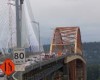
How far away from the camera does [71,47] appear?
14088cm

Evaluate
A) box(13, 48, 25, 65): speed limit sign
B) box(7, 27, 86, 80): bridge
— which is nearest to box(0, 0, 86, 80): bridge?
box(7, 27, 86, 80): bridge

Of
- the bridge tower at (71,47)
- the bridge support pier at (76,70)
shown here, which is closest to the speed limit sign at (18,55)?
the bridge tower at (71,47)

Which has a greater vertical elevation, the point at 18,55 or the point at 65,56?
the point at 18,55

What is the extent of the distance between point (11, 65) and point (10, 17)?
26692 millimetres

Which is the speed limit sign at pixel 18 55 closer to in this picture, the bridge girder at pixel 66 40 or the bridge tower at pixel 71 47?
the bridge tower at pixel 71 47

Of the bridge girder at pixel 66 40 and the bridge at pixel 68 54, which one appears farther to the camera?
the bridge girder at pixel 66 40

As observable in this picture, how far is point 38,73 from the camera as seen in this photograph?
56.2 m

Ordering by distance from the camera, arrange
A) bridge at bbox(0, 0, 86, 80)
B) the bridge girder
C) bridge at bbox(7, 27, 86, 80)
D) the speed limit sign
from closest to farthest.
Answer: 1. the speed limit sign
2. bridge at bbox(0, 0, 86, 80)
3. bridge at bbox(7, 27, 86, 80)
4. the bridge girder

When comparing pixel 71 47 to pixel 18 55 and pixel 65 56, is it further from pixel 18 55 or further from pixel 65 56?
pixel 18 55

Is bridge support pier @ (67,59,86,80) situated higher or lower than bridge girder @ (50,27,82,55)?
lower

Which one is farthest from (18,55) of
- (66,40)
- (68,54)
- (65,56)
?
(66,40)

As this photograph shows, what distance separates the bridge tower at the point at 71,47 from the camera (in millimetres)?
118113

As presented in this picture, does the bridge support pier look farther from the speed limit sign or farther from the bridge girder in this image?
the speed limit sign

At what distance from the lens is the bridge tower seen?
118 m
